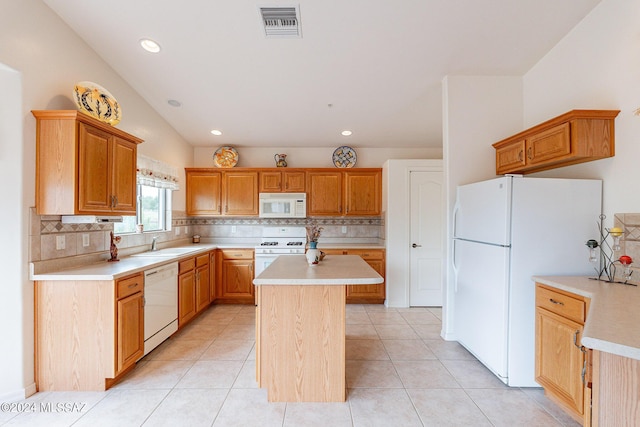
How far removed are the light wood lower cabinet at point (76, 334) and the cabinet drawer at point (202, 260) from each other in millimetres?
1521

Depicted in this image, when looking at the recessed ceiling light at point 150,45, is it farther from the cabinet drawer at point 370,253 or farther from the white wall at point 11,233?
the cabinet drawer at point 370,253

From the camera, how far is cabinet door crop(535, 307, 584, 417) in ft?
5.58

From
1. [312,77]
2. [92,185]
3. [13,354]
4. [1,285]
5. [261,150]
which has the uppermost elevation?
[312,77]

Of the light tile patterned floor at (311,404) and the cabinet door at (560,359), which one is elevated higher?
the cabinet door at (560,359)

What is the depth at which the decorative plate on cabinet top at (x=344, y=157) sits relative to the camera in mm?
4777

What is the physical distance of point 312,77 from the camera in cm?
305

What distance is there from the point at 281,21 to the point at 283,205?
8.54ft

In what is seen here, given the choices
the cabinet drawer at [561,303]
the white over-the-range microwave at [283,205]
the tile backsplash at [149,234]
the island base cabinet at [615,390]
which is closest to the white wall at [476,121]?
the cabinet drawer at [561,303]

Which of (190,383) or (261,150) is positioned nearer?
(190,383)

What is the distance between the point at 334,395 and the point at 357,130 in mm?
3424

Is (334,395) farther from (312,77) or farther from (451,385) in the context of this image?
(312,77)

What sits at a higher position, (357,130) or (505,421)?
(357,130)

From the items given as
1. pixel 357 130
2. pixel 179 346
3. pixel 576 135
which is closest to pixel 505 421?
pixel 576 135

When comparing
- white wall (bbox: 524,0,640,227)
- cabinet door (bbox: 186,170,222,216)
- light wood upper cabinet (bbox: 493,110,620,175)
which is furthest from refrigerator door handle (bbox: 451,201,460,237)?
cabinet door (bbox: 186,170,222,216)
